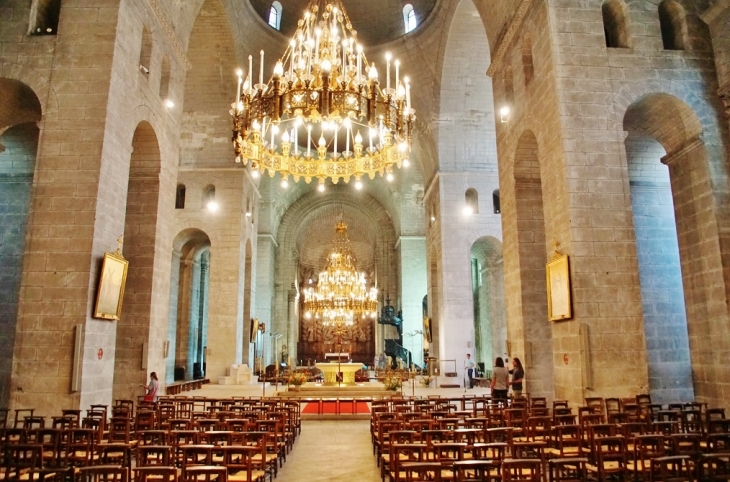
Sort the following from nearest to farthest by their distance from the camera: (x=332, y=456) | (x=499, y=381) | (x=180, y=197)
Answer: (x=332, y=456)
(x=499, y=381)
(x=180, y=197)

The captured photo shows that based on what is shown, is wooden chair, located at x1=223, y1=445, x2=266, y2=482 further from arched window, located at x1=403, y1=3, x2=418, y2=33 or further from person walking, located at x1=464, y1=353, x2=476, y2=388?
arched window, located at x1=403, y1=3, x2=418, y2=33

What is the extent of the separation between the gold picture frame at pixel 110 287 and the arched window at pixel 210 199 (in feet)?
34.2

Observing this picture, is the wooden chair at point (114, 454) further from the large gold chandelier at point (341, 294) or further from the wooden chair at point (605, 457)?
the large gold chandelier at point (341, 294)

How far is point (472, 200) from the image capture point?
2153 cm

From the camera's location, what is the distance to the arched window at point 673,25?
37.4ft

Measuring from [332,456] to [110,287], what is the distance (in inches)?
195

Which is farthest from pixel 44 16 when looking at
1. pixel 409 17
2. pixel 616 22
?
pixel 409 17

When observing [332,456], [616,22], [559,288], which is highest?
[616,22]

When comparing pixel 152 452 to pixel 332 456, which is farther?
pixel 332 456

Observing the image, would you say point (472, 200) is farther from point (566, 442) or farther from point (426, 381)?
point (566, 442)

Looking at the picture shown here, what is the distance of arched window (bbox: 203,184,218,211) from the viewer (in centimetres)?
2059

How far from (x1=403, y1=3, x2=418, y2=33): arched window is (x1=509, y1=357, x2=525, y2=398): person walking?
16564 millimetres

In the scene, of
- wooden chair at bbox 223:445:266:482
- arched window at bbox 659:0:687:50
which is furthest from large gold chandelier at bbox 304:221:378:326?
wooden chair at bbox 223:445:266:482

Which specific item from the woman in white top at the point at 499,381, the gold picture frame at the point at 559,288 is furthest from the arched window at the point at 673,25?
the woman in white top at the point at 499,381
